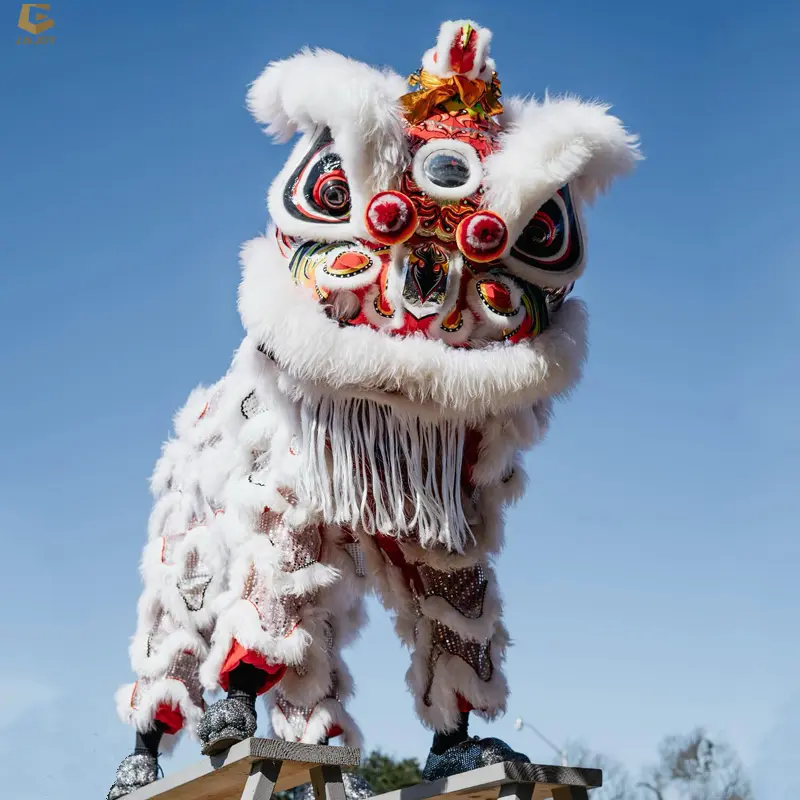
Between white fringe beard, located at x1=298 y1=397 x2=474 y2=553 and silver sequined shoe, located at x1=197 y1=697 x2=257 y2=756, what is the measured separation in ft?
1.90

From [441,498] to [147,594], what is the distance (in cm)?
133

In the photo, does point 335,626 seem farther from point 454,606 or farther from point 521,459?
point 521,459

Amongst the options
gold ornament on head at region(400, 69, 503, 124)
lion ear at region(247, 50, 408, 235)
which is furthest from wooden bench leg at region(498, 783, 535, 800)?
gold ornament on head at region(400, 69, 503, 124)

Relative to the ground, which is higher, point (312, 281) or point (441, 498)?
point (312, 281)

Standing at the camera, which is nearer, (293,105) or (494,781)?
(494,781)

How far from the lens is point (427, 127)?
309cm

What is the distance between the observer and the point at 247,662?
3.19 metres

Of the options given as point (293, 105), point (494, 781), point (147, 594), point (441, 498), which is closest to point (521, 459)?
point (441, 498)

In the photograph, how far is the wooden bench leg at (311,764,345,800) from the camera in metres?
2.90

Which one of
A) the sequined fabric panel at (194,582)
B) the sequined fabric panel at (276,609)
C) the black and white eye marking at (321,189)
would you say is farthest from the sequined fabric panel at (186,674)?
the black and white eye marking at (321,189)

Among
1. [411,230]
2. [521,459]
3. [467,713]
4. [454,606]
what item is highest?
[411,230]

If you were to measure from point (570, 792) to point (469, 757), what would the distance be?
12.9 inches

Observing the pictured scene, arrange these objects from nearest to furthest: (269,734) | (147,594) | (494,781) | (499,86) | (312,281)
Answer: (494,781) < (312,281) < (499,86) < (269,734) < (147,594)

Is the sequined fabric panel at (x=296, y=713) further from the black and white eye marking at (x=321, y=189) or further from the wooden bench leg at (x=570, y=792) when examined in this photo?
the black and white eye marking at (x=321, y=189)
